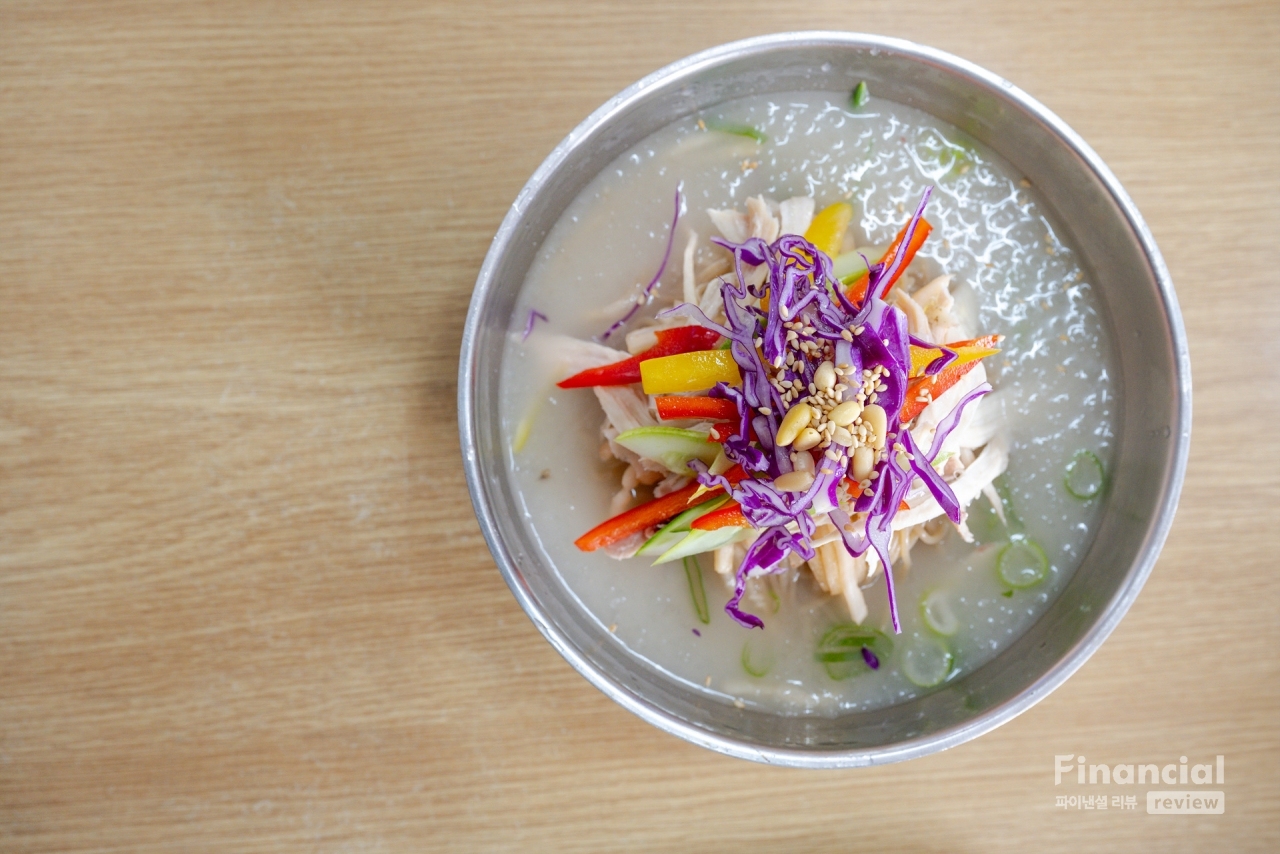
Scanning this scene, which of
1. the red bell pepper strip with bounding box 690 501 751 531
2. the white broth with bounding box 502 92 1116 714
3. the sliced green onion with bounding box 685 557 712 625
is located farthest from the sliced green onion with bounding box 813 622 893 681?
the red bell pepper strip with bounding box 690 501 751 531

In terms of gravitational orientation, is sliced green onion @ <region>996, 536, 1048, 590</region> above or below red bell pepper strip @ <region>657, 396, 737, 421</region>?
below

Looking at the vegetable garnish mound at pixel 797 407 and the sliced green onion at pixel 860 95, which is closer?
the vegetable garnish mound at pixel 797 407

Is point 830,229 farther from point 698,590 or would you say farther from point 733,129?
point 698,590

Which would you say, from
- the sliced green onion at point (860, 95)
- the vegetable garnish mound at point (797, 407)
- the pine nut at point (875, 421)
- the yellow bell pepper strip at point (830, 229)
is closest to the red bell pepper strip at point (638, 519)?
the vegetable garnish mound at point (797, 407)

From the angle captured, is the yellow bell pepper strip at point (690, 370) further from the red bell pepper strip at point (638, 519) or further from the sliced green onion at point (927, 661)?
the sliced green onion at point (927, 661)

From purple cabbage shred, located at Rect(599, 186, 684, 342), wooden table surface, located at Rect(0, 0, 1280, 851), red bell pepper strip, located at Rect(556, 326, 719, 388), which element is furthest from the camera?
wooden table surface, located at Rect(0, 0, 1280, 851)

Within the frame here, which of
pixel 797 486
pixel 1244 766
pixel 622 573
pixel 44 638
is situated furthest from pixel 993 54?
pixel 44 638

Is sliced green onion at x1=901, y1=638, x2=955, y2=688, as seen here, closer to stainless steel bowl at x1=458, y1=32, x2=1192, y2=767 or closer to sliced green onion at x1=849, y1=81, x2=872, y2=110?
stainless steel bowl at x1=458, y1=32, x2=1192, y2=767
